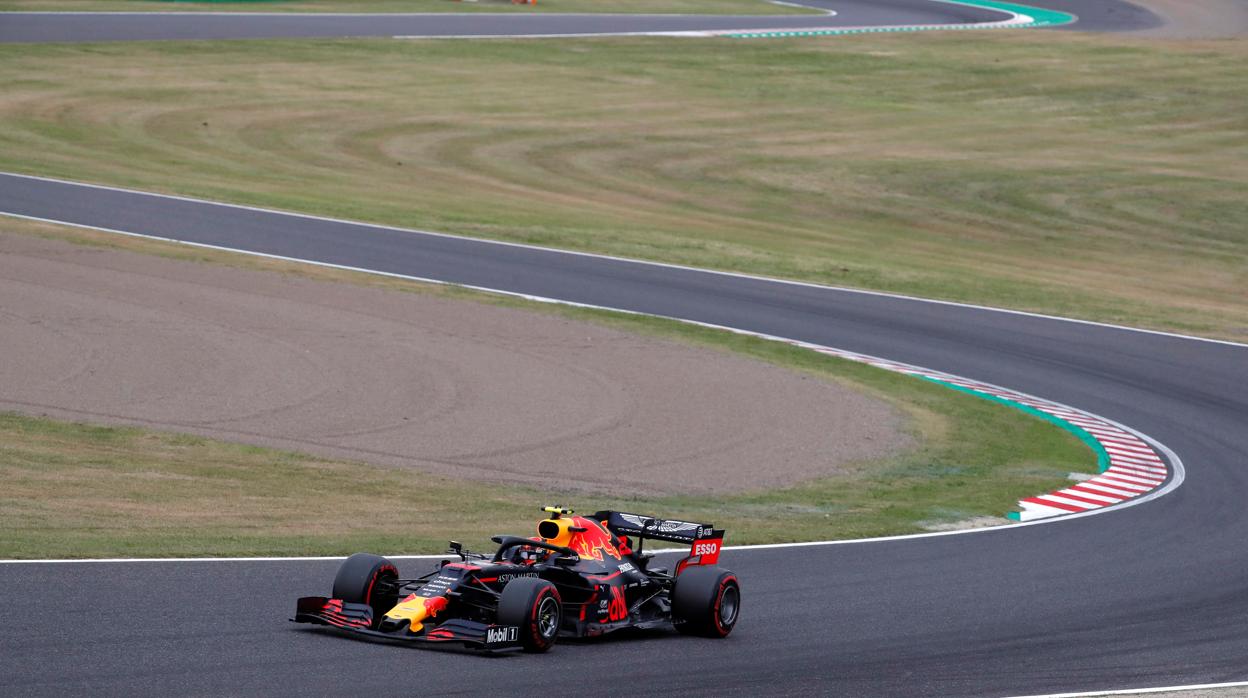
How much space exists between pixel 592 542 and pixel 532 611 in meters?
1.32

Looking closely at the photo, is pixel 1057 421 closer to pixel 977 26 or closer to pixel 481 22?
pixel 481 22

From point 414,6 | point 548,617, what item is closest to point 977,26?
point 414,6

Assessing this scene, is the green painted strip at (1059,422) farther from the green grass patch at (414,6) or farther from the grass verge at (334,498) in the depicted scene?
the green grass patch at (414,6)

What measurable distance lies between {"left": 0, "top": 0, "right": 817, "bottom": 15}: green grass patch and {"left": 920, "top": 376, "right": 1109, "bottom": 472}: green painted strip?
1620 inches

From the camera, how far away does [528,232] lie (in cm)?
3275

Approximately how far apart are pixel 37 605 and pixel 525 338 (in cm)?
1347

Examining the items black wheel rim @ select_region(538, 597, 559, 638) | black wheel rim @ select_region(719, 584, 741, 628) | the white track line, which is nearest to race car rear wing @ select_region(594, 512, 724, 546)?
black wheel rim @ select_region(719, 584, 741, 628)

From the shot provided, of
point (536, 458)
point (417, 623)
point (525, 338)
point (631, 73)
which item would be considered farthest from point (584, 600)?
point (631, 73)

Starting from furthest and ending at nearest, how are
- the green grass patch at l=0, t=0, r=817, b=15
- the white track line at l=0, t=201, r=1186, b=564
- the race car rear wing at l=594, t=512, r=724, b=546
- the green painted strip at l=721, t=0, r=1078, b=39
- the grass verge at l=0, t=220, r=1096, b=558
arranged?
the green painted strip at l=721, t=0, r=1078, b=39 < the green grass patch at l=0, t=0, r=817, b=15 < the grass verge at l=0, t=220, r=1096, b=558 < the white track line at l=0, t=201, r=1186, b=564 < the race car rear wing at l=594, t=512, r=724, b=546

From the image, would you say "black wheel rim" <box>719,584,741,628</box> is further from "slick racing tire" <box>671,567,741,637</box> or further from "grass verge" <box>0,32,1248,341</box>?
"grass verge" <box>0,32,1248,341</box>

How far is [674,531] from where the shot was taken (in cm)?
1259

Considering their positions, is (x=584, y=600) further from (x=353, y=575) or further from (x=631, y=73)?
(x=631, y=73)

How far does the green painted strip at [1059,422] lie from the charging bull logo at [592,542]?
10.6 meters

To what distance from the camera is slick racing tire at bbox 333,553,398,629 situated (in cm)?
1120
